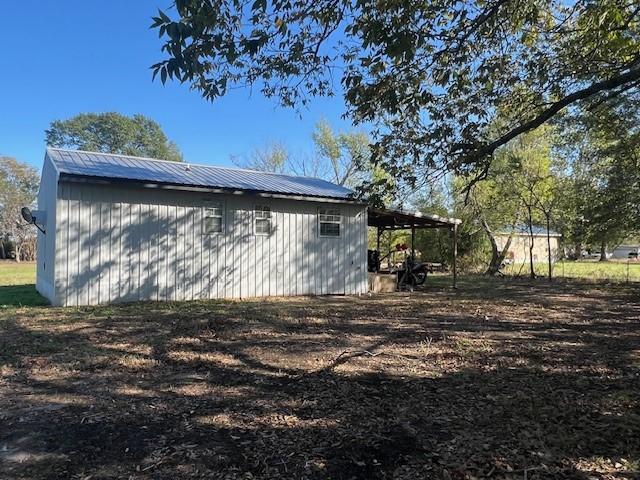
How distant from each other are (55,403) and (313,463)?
8.16ft

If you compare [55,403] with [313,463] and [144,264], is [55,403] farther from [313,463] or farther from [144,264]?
[144,264]

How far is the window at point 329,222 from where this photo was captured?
13.6 metres

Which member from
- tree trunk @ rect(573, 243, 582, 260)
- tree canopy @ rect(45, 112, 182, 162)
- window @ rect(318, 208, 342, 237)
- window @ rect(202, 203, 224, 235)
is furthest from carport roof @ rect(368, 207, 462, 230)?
tree canopy @ rect(45, 112, 182, 162)

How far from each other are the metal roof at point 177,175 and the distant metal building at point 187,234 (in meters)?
0.03

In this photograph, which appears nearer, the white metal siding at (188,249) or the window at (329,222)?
the white metal siding at (188,249)

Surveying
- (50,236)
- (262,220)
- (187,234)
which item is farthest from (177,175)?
(50,236)

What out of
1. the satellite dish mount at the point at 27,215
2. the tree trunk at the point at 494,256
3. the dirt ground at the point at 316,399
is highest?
the satellite dish mount at the point at 27,215

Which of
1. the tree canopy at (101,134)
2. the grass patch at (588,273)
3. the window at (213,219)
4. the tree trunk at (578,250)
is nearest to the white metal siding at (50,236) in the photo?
the window at (213,219)

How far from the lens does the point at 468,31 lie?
18.9 ft

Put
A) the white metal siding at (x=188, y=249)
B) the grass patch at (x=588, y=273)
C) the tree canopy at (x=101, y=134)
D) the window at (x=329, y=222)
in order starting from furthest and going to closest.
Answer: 1. the tree canopy at (x=101, y=134)
2. the grass patch at (x=588, y=273)
3. the window at (x=329, y=222)
4. the white metal siding at (x=188, y=249)

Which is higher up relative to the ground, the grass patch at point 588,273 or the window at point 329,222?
the window at point 329,222

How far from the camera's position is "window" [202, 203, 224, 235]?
39.1 ft

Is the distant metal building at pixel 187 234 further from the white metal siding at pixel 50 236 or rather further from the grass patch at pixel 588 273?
the grass patch at pixel 588 273

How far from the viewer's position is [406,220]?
1586cm
